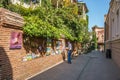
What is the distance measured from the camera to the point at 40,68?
37.7 feet

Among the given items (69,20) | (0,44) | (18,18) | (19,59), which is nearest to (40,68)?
(19,59)

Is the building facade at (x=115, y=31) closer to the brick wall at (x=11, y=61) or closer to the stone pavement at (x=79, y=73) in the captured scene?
the stone pavement at (x=79, y=73)

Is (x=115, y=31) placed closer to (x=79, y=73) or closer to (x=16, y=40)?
(x=79, y=73)

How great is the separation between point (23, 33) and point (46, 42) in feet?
12.9

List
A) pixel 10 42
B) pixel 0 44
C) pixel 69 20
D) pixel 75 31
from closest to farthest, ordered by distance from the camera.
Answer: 1. pixel 0 44
2. pixel 10 42
3. pixel 69 20
4. pixel 75 31

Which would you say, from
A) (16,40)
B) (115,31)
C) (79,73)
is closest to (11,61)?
(16,40)

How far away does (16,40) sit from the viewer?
26.8 feet

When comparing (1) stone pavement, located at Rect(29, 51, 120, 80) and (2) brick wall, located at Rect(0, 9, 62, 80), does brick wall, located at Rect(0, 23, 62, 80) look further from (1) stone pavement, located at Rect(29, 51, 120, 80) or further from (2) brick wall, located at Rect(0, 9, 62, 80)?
(1) stone pavement, located at Rect(29, 51, 120, 80)

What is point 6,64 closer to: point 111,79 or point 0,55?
point 0,55

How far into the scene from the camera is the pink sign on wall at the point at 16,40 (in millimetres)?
7895

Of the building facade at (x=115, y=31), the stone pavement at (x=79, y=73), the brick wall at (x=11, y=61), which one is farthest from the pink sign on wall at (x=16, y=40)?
the building facade at (x=115, y=31)

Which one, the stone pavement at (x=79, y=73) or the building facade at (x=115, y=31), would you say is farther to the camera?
the building facade at (x=115, y=31)

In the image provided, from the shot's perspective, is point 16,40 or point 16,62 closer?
point 16,40

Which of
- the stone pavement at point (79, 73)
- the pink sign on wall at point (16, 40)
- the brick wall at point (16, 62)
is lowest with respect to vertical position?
the stone pavement at point (79, 73)
